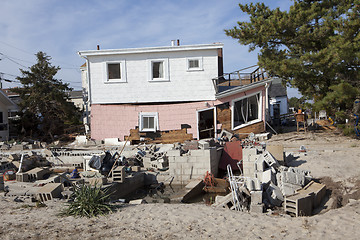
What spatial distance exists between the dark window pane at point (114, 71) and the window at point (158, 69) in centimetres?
228

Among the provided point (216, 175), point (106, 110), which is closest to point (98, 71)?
point (106, 110)

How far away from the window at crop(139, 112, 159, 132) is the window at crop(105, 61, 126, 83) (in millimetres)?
2770

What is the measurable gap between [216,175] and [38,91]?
60.1ft

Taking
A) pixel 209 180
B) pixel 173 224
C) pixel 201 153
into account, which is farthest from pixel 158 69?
pixel 173 224

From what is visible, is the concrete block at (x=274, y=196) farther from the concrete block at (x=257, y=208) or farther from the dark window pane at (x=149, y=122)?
the dark window pane at (x=149, y=122)

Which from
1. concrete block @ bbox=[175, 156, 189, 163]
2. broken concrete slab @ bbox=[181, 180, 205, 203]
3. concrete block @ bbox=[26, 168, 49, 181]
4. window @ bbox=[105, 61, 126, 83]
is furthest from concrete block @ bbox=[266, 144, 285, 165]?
window @ bbox=[105, 61, 126, 83]

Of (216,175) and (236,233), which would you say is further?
(216,175)

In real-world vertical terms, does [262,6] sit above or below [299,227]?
above

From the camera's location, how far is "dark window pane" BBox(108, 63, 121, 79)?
20047mm

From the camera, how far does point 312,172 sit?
11594 mm

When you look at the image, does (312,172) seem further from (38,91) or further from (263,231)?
(38,91)

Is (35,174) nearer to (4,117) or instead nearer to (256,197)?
(256,197)

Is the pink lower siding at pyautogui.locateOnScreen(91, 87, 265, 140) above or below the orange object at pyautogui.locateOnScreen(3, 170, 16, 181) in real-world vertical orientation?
above

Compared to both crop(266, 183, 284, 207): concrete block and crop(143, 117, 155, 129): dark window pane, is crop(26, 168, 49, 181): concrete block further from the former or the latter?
crop(266, 183, 284, 207): concrete block
